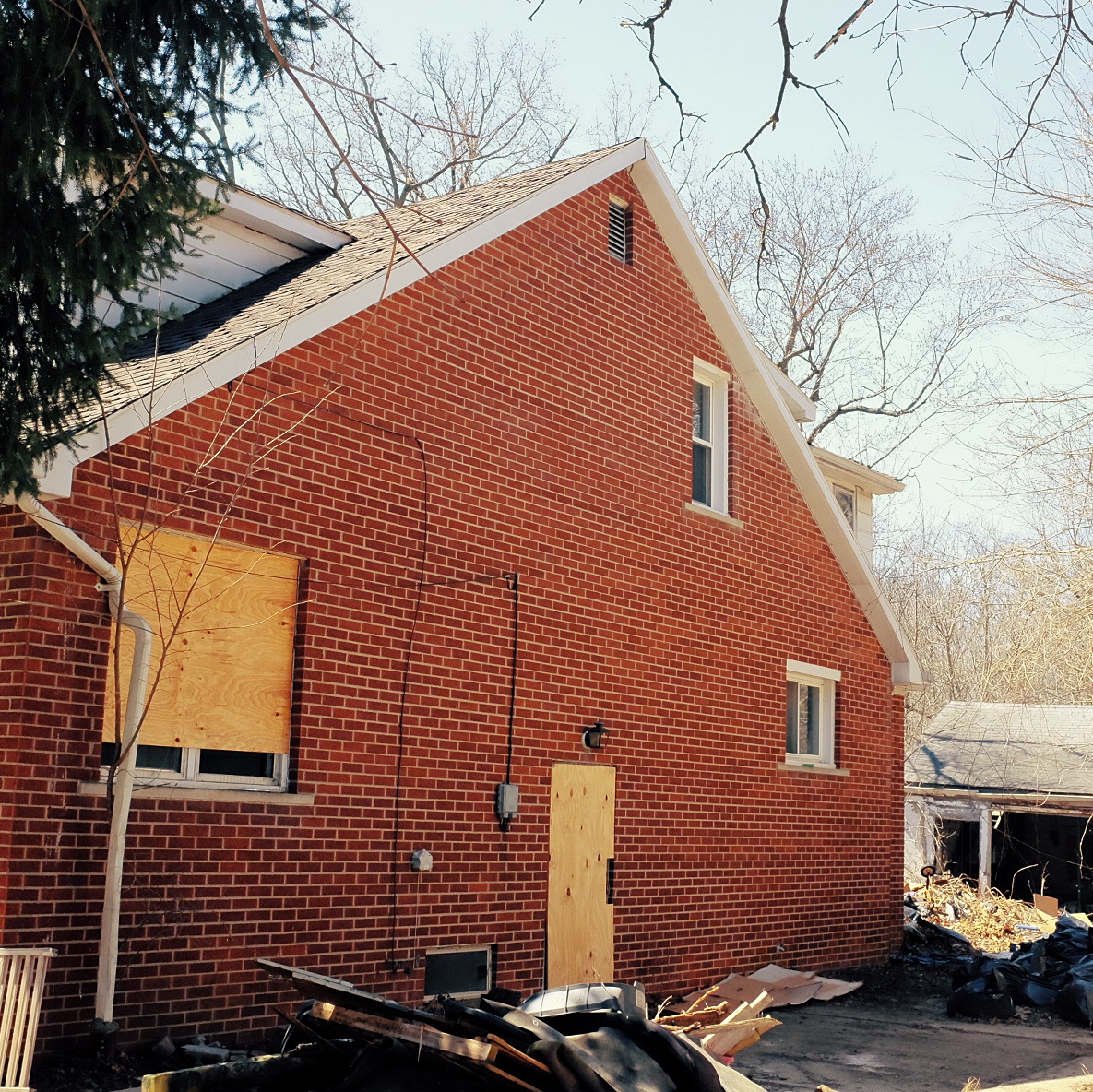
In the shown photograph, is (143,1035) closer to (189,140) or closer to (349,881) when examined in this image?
(349,881)

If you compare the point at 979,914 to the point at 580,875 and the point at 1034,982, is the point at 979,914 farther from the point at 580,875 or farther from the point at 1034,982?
the point at 580,875

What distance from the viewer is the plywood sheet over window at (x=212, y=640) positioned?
8016 mm

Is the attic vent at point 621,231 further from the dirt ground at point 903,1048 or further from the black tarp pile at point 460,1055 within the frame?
the black tarp pile at point 460,1055

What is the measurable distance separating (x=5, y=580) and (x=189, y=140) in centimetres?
338

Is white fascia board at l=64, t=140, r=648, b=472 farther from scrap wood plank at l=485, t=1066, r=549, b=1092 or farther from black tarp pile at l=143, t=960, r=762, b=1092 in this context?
scrap wood plank at l=485, t=1066, r=549, b=1092

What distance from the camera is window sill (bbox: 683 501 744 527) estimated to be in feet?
42.7

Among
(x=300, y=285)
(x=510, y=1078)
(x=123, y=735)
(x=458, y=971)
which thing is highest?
(x=300, y=285)

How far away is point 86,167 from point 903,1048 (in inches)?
377

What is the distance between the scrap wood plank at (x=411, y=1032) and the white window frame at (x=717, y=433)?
27.7ft

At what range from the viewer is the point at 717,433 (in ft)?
45.7

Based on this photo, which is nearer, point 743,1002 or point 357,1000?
point 357,1000

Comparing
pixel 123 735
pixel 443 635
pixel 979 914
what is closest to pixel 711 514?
pixel 443 635

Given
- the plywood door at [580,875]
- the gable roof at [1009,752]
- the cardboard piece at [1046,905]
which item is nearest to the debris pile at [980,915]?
the cardboard piece at [1046,905]

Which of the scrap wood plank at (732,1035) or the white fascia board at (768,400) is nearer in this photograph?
the scrap wood plank at (732,1035)
